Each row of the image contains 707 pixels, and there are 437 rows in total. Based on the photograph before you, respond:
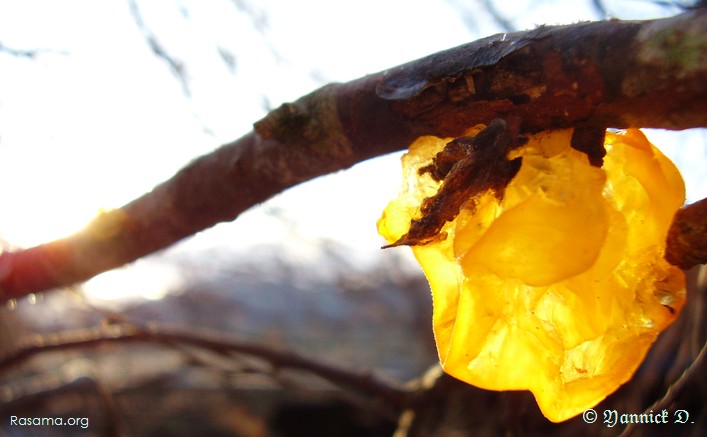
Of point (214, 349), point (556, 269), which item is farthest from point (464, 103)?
point (214, 349)

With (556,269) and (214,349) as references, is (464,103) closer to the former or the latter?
(556,269)

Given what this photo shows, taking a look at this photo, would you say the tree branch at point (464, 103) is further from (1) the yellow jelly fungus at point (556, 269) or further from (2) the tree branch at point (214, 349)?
(2) the tree branch at point (214, 349)

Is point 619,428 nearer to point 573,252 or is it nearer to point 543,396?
point 543,396

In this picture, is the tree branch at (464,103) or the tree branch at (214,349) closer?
the tree branch at (464,103)

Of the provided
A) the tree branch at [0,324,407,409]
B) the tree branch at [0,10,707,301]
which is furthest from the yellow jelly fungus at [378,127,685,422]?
the tree branch at [0,324,407,409]

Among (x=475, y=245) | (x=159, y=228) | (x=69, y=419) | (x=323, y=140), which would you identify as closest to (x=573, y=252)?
(x=475, y=245)

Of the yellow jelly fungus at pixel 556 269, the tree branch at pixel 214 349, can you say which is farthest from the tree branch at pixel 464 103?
the tree branch at pixel 214 349
